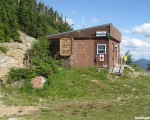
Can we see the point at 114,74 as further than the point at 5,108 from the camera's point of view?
Yes

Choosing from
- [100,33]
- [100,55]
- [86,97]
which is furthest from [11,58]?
[86,97]

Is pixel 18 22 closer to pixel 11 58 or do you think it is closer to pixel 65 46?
pixel 65 46

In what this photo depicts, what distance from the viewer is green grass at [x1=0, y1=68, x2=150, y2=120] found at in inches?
591

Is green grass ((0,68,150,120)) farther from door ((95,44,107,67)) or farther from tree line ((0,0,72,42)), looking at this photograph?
tree line ((0,0,72,42))

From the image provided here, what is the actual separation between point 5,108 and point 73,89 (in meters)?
6.10

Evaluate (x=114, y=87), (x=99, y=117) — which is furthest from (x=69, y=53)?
(x=99, y=117)

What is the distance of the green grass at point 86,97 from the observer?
1502 centimetres

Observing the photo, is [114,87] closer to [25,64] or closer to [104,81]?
Result: [104,81]

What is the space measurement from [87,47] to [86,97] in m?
10.2

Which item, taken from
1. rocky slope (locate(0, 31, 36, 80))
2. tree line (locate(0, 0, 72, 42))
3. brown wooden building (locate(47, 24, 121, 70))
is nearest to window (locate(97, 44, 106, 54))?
brown wooden building (locate(47, 24, 121, 70))

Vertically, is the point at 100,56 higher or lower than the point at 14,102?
higher

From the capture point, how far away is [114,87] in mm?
23703

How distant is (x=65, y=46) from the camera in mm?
29672

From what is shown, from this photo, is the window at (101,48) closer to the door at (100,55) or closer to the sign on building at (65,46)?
the door at (100,55)
